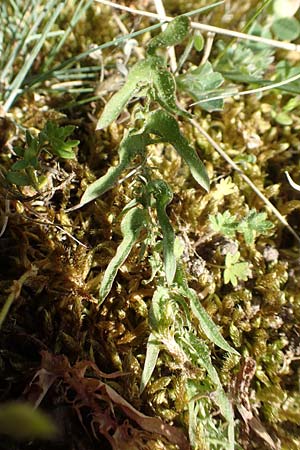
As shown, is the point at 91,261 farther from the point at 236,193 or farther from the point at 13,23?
the point at 13,23

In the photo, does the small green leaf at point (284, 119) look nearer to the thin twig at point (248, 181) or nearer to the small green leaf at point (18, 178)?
the thin twig at point (248, 181)

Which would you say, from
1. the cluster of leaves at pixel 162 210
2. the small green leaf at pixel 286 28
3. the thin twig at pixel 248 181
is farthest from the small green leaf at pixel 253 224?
the small green leaf at pixel 286 28

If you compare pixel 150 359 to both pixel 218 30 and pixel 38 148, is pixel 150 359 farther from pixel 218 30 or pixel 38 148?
pixel 218 30

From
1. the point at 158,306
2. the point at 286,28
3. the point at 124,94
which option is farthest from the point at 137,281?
the point at 286,28

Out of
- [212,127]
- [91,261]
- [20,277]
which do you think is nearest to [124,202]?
[91,261]

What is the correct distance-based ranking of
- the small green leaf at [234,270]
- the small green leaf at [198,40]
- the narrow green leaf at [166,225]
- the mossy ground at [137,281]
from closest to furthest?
the narrow green leaf at [166,225]
the mossy ground at [137,281]
the small green leaf at [234,270]
the small green leaf at [198,40]
